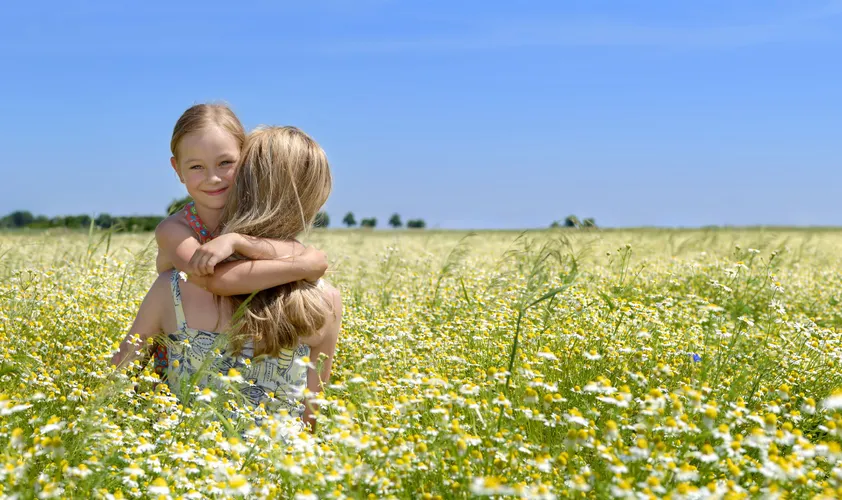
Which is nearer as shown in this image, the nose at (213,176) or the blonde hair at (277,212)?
the blonde hair at (277,212)

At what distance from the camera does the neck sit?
422 centimetres

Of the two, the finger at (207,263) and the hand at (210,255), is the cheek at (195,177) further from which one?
A: the finger at (207,263)

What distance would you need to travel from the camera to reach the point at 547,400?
9.50 feet

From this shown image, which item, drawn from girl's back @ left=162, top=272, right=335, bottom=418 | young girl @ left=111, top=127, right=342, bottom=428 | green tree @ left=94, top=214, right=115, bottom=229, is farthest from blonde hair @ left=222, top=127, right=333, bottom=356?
green tree @ left=94, top=214, right=115, bottom=229

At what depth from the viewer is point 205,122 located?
13.3ft

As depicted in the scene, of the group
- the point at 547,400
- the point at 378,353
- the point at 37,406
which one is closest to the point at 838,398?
the point at 547,400

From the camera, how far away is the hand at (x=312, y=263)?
3932mm

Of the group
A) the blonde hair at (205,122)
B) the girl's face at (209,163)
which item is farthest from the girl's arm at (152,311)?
the blonde hair at (205,122)

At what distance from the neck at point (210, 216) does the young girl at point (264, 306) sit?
145 millimetres

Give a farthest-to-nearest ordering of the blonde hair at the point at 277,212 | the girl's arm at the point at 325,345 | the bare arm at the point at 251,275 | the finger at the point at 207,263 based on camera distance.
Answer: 1. the girl's arm at the point at 325,345
2. the blonde hair at the point at 277,212
3. the bare arm at the point at 251,275
4. the finger at the point at 207,263

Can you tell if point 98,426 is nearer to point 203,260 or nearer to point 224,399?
point 224,399

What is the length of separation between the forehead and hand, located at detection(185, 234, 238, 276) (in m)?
0.59

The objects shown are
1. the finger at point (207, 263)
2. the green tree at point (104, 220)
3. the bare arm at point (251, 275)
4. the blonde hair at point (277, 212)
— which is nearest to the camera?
the finger at point (207, 263)

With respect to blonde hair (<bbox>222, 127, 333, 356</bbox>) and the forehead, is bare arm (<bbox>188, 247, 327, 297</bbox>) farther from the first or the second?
the forehead
